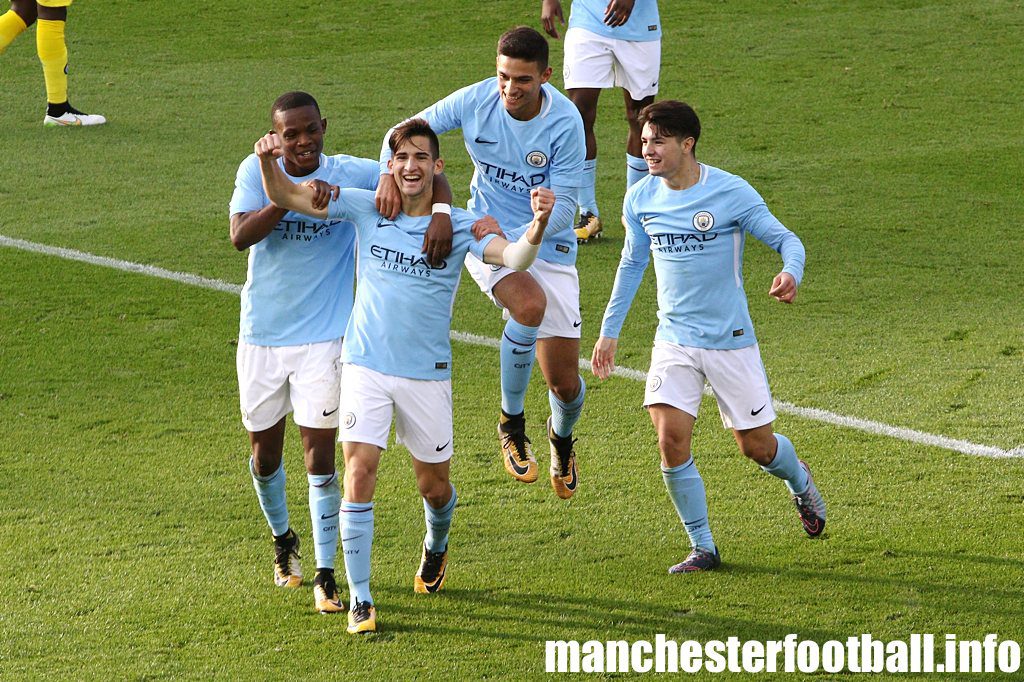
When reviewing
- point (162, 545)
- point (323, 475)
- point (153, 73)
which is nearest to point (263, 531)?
point (162, 545)

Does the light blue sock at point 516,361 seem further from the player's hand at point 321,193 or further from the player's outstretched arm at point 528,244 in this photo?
the player's hand at point 321,193

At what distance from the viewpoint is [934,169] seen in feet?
41.7

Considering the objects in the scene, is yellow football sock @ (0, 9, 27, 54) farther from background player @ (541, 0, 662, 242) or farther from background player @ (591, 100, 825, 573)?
background player @ (591, 100, 825, 573)

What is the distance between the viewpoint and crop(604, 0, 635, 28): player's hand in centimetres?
1016

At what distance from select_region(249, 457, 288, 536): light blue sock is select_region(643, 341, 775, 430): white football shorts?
1510 millimetres

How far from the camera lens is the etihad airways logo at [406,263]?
538 centimetres

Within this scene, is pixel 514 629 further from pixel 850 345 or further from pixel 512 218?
pixel 850 345

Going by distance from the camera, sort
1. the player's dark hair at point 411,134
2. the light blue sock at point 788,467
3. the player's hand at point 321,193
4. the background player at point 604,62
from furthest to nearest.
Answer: the background player at point 604,62 → the light blue sock at point 788,467 → the player's dark hair at point 411,134 → the player's hand at point 321,193

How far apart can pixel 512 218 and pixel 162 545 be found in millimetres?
2107

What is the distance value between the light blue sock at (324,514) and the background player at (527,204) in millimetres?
980

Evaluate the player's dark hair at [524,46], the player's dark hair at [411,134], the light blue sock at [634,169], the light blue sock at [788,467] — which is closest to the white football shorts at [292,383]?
the player's dark hair at [411,134]

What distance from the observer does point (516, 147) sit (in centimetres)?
648

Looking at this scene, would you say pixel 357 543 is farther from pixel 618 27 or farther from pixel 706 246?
pixel 618 27

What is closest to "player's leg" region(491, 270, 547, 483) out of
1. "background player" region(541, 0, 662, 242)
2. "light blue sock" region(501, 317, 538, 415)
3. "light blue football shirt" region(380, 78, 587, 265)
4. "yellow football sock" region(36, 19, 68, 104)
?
"light blue sock" region(501, 317, 538, 415)
